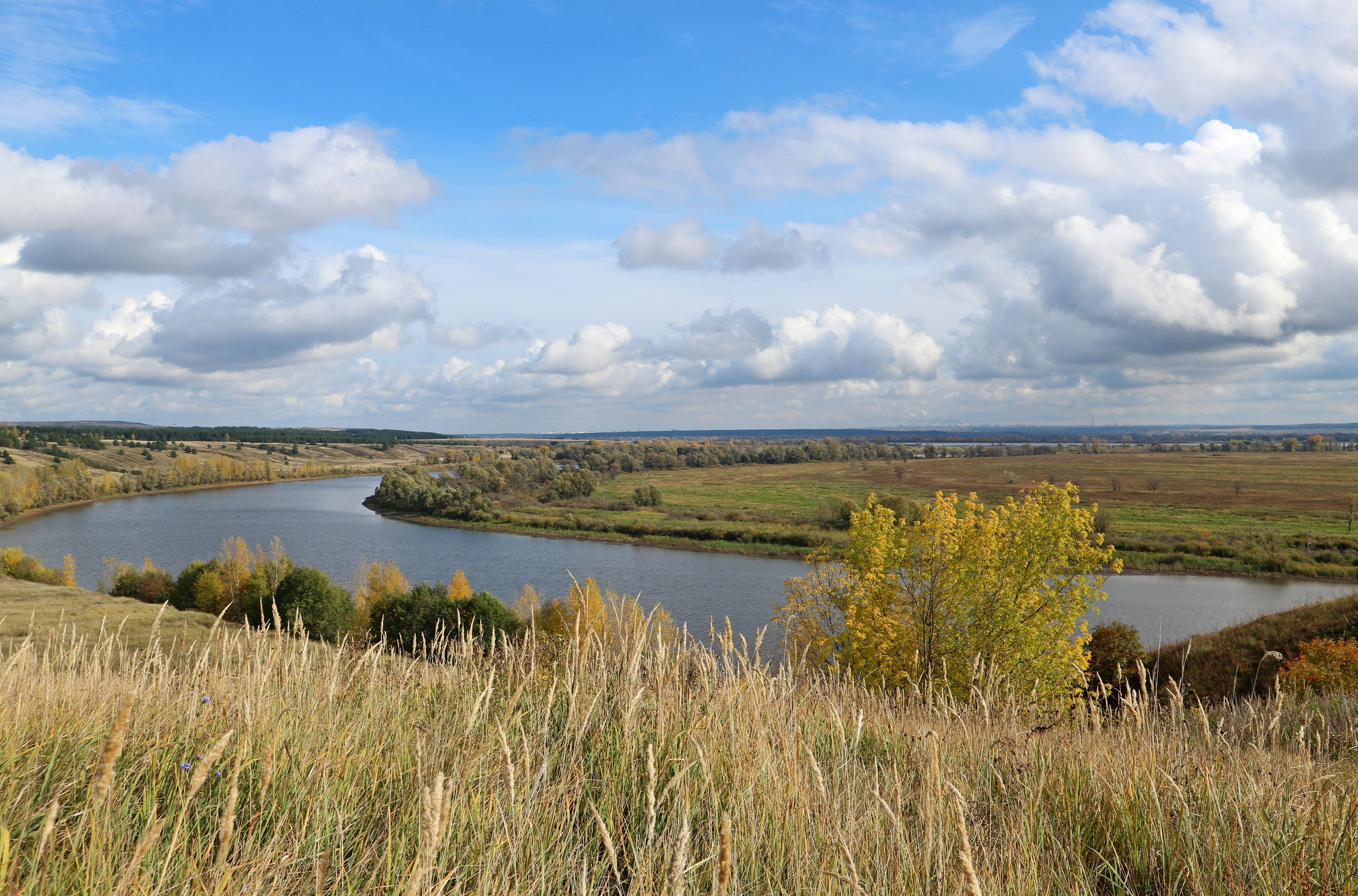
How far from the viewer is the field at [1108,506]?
6097 cm

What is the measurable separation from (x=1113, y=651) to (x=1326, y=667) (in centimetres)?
924

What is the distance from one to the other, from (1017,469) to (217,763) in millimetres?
135396

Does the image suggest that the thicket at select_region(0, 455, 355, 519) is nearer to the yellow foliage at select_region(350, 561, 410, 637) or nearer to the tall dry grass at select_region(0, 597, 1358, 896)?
the yellow foliage at select_region(350, 561, 410, 637)

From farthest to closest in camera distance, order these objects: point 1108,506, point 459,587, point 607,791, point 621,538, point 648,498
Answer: point 648,498
point 1108,506
point 621,538
point 459,587
point 607,791

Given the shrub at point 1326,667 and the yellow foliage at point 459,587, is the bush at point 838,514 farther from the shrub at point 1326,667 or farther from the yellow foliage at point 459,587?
the shrub at point 1326,667

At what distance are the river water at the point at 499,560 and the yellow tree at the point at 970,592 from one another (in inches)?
209

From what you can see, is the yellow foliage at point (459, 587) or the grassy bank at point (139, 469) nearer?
the yellow foliage at point (459, 587)

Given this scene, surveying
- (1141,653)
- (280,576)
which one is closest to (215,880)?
(1141,653)

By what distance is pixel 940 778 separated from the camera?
2.49 meters

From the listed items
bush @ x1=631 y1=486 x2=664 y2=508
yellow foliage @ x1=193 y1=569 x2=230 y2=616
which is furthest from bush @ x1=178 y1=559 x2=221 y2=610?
bush @ x1=631 y1=486 x2=664 y2=508

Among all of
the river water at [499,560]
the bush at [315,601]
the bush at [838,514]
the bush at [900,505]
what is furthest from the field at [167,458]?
the bush at [900,505]

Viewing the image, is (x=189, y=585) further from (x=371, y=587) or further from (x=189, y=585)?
(x=371, y=587)

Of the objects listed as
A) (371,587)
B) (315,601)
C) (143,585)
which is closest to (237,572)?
(143,585)

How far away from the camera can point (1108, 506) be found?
267 feet
